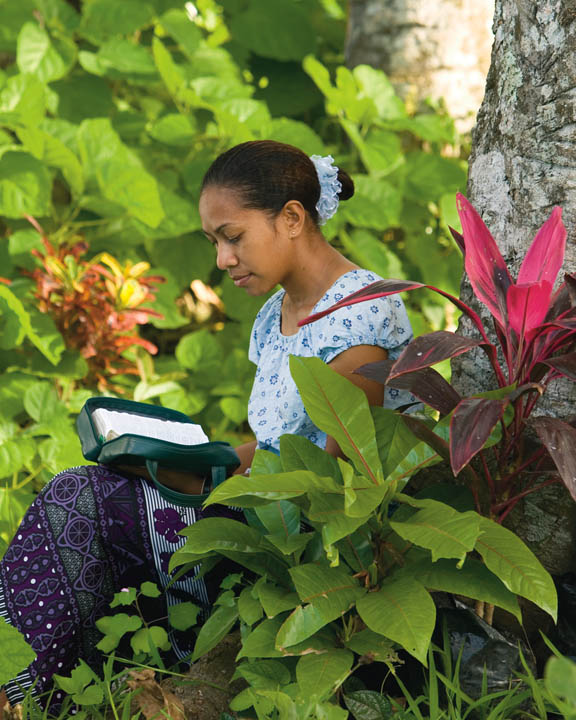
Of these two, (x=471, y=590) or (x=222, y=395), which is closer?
(x=471, y=590)

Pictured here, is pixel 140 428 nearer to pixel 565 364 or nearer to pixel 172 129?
pixel 565 364

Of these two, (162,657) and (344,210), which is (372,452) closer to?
(162,657)

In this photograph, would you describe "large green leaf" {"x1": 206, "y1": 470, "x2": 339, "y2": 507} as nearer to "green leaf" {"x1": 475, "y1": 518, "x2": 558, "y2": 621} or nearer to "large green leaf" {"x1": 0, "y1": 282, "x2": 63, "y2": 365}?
"green leaf" {"x1": 475, "y1": 518, "x2": 558, "y2": 621}

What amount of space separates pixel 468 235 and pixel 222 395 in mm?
2075

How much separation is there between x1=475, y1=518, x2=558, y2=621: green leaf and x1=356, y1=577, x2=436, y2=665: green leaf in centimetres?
14

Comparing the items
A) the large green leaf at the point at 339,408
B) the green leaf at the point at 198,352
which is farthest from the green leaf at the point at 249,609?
the green leaf at the point at 198,352

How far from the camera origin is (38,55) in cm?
368

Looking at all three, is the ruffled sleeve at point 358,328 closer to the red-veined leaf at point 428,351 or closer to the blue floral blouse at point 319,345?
the blue floral blouse at point 319,345

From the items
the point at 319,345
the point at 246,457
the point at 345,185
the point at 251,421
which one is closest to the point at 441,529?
the point at 319,345

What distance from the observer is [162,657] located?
2031mm

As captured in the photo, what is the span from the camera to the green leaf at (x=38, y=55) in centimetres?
366

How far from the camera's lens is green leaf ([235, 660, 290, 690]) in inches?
66.1

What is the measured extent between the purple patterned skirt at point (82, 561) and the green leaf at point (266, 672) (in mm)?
358

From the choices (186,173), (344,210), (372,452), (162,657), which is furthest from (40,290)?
(372,452)
